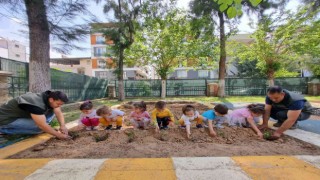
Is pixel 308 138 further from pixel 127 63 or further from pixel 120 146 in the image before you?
pixel 127 63

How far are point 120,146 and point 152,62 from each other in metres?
15.2

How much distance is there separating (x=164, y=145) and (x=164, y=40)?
14.2 m

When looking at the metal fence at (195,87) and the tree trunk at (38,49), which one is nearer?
the tree trunk at (38,49)

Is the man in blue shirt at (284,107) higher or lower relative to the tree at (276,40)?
lower

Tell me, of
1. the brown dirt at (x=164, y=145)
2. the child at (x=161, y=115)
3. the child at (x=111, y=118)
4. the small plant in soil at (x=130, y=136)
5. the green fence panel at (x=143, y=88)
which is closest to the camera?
the brown dirt at (x=164, y=145)

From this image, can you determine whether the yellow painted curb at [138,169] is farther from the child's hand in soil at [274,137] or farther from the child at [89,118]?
the child at [89,118]

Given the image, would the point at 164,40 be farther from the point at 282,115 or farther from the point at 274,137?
the point at 274,137

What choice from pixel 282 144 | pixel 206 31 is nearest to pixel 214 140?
pixel 282 144

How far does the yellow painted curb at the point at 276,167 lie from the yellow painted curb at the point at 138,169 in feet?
2.59

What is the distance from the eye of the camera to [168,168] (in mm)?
2279

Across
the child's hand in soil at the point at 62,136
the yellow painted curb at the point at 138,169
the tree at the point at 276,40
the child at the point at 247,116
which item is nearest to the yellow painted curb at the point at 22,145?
the child's hand in soil at the point at 62,136

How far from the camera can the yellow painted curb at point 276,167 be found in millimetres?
2088

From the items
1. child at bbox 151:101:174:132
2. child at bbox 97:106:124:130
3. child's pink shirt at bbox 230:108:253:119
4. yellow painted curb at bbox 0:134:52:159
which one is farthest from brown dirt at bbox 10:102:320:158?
child at bbox 97:106:124:130

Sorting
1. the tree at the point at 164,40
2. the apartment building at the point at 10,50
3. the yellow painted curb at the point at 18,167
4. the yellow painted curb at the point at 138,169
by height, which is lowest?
the yellow painted curb at the point at 18,167
